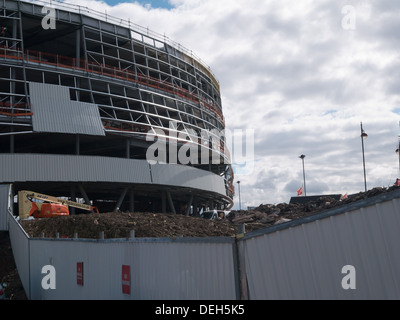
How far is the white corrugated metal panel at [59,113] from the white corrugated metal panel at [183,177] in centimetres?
759

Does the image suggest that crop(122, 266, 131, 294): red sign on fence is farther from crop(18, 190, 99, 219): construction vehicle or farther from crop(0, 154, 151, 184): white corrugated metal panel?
crop(0, 154, 151, 184): white corrugated metal panel

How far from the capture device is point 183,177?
168 feet

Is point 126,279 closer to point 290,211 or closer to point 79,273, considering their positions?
point 79,273

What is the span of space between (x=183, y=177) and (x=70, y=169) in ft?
43.4

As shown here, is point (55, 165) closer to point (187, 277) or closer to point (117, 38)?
point (117, 38)

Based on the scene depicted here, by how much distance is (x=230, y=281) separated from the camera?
317 inches

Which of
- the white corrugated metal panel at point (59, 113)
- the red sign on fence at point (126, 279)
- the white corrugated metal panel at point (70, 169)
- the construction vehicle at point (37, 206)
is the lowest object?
the red sign on fence at point (126, 279)

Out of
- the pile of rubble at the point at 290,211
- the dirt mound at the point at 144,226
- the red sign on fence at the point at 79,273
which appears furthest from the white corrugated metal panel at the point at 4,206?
the red sign on fence at the point at 79,273

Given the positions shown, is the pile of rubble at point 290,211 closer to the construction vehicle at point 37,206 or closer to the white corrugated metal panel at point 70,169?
the construction vehicle at point 37,206

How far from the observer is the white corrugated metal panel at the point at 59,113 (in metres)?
41.9

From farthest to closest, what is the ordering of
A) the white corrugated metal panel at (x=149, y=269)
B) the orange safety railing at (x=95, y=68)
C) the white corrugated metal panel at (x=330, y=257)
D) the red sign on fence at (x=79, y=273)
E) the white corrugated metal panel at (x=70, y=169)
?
the orange safety railing at (x=95, y=68)
the white corrugated metal panel at (x=70, y=169)
the red sign on fence at (x=79, y=273)
the white corrugated metal panel at (x=149, y=269)
the white corrugated metal panel at (x=330, y=257)

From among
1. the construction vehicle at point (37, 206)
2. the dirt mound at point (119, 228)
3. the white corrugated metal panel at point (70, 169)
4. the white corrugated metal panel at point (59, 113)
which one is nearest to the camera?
the dirt mound at point (119, 228)

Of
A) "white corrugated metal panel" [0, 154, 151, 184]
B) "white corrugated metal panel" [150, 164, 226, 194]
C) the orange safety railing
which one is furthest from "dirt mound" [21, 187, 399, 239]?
the orange safety railing
